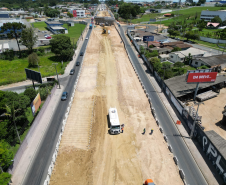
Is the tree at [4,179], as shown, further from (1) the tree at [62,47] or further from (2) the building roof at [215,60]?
(2) the building roof at [215,60]

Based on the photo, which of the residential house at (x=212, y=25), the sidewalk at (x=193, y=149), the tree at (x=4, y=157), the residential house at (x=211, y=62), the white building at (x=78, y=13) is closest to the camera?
the tree at (x=4, y=157)

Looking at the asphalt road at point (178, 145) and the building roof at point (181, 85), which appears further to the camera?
the building roof at point (181, 85)

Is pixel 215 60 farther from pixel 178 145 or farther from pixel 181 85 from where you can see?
pixel 178 145

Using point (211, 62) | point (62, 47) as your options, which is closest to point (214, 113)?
point (211, 62)

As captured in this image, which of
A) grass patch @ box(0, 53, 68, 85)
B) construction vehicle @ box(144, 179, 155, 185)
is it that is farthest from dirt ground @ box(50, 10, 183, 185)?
grass patch @ box(0, 53, 68, 85)

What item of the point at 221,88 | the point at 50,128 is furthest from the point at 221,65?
the point at 50,128

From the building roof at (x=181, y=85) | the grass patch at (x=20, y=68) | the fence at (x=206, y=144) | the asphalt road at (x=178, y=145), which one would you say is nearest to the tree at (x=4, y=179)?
the asphalt road at (x=178, y=145)

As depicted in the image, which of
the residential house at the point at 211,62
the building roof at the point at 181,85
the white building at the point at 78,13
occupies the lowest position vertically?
the building roof at the point at 181,85
